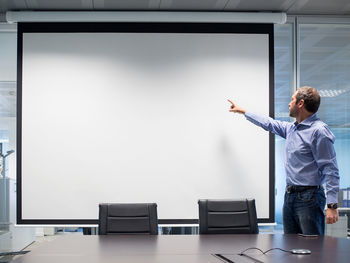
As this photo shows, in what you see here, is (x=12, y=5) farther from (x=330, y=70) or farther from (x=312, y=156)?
(x=330, y=70)

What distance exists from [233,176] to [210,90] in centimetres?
94

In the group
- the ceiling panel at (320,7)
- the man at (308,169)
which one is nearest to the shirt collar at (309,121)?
the man at (308,169)

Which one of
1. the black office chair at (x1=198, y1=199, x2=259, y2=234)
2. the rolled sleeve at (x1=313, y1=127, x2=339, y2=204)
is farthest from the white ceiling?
the black office chair at (x1=198, y1=199, x2=259, y2=234)

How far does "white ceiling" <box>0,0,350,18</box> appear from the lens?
445cm

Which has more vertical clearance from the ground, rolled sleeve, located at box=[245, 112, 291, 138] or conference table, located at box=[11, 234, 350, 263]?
rolled sleeve, located at box=[245, 112, 291, 138]

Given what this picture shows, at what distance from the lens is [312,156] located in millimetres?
3561

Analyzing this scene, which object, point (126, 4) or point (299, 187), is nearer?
point (299, 187)

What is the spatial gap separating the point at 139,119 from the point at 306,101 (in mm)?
1735

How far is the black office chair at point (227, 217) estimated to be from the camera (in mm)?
3393

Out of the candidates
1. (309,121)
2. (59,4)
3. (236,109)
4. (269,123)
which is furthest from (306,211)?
(59,4)

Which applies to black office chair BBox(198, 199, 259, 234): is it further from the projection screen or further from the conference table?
the projection screen

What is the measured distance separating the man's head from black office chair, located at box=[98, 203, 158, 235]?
1470mm

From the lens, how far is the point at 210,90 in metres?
4.57

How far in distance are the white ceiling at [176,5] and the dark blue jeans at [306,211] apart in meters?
2.11
